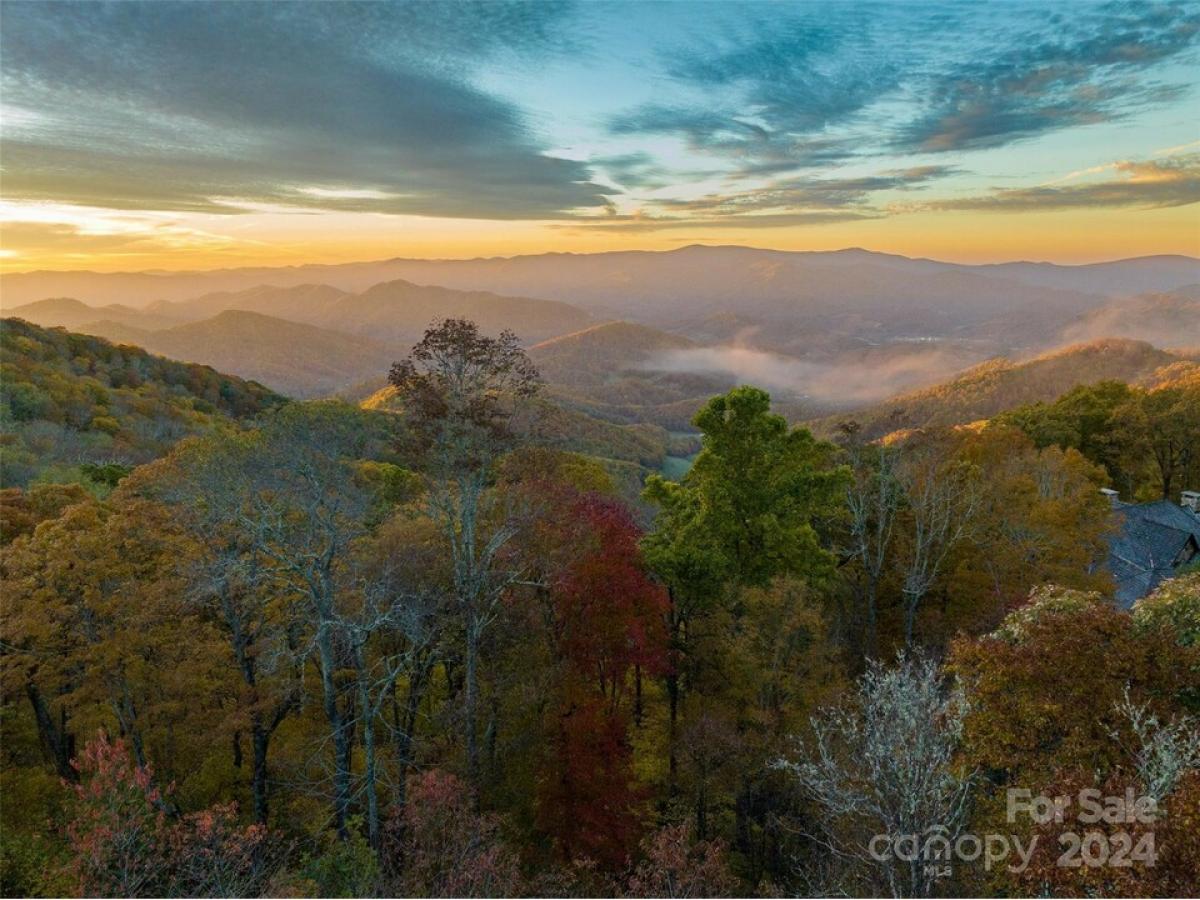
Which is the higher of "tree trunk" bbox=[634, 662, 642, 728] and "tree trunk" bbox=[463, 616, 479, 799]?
"tree trunk" bbox=[463, 616, 479, 799]

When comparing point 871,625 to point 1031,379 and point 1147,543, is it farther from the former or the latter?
point 1031,379

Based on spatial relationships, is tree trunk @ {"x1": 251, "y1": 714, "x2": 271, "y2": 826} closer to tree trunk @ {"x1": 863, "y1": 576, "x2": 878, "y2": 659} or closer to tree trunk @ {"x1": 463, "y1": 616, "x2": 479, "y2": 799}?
tree trunk @ {"x1": 463, "y1": 616, "x2": 479, "y2": 799}

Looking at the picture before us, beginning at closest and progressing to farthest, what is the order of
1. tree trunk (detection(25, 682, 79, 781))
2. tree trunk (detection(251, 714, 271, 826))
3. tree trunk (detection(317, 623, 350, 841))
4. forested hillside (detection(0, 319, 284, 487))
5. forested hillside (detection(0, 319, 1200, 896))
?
forested hillside (detection(0, 319, 1200, 896)) < tree trunk (detection(317, 623, 350, 841)) < tree trunk (detection(25, 682, 79, 781)) < tree trunk (detection(251, 714, 271, 826)) < forested hillside (detection(0, 319, 284, 487))

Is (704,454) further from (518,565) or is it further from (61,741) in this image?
(61,741)

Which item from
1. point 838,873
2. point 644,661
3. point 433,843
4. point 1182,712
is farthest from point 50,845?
point 1182,712

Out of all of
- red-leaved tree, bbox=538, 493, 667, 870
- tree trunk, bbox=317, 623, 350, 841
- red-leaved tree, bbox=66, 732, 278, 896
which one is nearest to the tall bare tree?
red-leaved tree, bbox=538, 493, 667, 870

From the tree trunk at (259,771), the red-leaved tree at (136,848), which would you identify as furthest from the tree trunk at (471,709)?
the tree trunk at (259,771)

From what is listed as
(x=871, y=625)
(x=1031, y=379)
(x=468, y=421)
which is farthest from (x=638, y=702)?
(x=1031, y=379)
